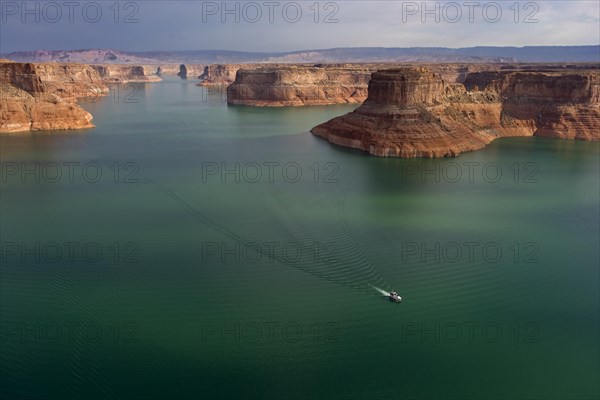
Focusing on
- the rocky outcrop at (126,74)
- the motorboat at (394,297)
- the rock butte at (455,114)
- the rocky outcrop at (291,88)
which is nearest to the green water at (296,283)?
the motorboat at (394,297)

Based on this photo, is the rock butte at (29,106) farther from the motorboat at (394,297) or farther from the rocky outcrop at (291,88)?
the motorboat at (394,297)

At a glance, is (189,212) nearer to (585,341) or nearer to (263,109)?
(585,341)

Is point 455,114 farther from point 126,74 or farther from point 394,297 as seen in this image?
point 126,74

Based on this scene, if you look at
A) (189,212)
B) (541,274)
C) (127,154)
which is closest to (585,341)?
(541,274)

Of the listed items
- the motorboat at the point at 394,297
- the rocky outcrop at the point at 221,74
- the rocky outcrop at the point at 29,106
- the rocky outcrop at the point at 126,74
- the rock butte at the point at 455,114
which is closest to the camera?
the motorboat at the point at 394,297

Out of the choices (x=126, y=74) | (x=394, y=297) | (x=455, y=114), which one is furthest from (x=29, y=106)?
(x=126, y=74)

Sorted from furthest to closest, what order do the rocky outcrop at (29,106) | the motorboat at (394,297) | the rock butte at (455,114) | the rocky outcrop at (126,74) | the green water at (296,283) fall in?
the rocky outcrop at (126,74)
the rocky outcrop at (29,106)
the rock butte at (455,114)
the motorboat at (394,297)
the green water at (296,283)

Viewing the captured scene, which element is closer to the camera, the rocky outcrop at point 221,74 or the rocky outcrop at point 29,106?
the rocky outcrop at point 29,106
